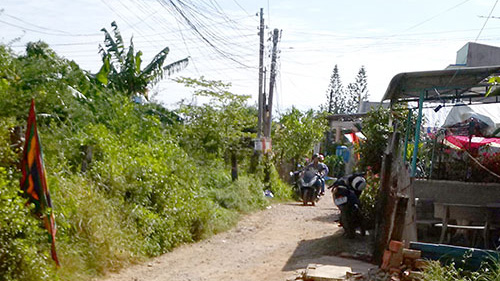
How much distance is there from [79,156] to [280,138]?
57.3ft

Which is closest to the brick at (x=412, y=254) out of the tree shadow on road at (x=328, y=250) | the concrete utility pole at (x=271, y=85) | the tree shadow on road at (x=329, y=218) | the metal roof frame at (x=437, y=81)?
the tree shadow on road at (x=328, y=250)

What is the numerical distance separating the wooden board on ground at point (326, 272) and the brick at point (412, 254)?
0.90 m

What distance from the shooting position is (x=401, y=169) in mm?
8719

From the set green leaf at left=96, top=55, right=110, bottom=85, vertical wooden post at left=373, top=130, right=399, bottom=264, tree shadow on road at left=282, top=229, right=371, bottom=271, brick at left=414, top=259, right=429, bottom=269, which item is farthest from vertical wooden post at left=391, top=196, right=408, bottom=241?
green leaf at left=96, top=55, right=110, bottom=85

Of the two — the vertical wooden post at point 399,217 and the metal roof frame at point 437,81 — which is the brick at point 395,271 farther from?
the metal roof frame at point 437,81

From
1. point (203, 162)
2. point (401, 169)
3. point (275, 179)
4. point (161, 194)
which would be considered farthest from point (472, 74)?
point (275, 179)

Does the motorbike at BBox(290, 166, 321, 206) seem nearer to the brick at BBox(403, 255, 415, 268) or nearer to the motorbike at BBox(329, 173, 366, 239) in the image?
the motorbike at BBox(329, 173, 366, 239)

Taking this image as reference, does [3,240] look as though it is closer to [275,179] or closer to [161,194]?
[161,194]

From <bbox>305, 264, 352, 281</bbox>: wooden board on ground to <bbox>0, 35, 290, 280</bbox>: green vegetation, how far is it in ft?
9.01

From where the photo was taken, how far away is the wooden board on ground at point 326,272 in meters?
7.27

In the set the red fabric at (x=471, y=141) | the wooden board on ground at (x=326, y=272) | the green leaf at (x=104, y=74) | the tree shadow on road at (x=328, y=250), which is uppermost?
the green leaf at (x=104, y=74)

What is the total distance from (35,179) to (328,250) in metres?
5.26

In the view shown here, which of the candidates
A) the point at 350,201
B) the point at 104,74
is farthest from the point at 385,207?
the point at 104,74

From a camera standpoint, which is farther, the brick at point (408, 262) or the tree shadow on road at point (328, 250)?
the tree shadow on road at point (328, 250)
